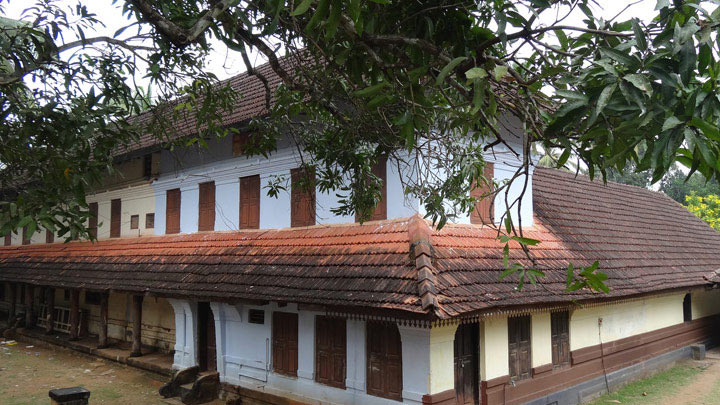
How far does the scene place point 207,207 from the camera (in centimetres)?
1192

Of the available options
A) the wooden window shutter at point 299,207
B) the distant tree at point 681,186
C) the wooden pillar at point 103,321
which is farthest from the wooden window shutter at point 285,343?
the distant tree at point 681,186

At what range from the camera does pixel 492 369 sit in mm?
8133

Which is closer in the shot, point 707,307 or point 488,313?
point 488,313

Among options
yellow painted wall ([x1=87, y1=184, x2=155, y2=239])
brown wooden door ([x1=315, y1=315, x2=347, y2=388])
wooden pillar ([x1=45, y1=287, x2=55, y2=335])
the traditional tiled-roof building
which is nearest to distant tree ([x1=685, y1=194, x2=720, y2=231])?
the traditional tiled-roof building

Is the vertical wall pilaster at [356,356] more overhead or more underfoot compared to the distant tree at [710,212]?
more underfoot

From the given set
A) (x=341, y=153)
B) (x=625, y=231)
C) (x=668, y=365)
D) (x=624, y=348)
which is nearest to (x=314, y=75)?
(x=341, y=153)

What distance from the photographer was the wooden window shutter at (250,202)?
35.5 feet

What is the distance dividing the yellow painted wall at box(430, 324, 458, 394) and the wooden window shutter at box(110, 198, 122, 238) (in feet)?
35.6

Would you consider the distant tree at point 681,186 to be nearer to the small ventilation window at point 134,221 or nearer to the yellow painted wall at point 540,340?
the yellow painted wall at point 540,340

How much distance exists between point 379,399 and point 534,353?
9.81ft

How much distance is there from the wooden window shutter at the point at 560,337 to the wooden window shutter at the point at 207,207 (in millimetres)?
7258

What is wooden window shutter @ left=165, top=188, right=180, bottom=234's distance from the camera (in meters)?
12.8

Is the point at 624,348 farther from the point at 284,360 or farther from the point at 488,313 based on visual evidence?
the point at 284,360

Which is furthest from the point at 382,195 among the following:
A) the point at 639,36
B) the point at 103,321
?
the point at 103,321
